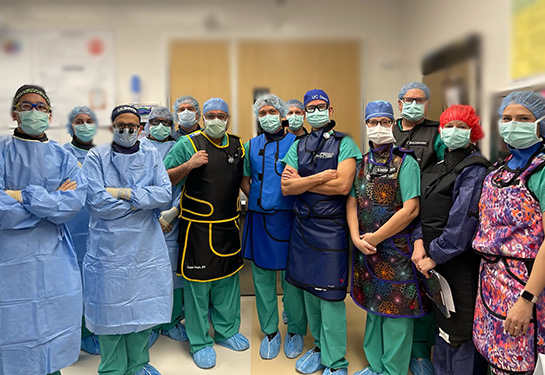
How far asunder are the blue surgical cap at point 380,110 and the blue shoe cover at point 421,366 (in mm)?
1439

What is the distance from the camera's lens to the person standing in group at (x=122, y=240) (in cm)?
195

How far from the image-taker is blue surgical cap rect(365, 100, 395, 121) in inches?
80.2

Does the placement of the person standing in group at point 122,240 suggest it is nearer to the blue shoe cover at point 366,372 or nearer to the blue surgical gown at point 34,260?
the blue surgical gown at point 34,260

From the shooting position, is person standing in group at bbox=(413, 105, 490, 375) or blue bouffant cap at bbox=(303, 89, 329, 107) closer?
person standing in group at bbox=(413, 105, 490, 375)

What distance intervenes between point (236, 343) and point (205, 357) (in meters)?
0.26

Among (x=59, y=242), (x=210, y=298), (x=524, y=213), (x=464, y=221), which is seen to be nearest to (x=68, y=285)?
(x=59, y=242)

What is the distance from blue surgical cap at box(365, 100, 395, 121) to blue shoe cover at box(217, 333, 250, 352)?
171cm

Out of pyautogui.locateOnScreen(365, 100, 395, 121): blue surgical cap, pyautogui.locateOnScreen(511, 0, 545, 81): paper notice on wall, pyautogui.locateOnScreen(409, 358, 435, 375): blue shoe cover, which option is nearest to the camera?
→ pyautogui.locateOnScreen(511, 0, 545, 81): paper notice on wall

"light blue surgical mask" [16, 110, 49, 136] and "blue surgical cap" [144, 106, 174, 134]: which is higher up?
"blue surgical cap" [144, 106, 174, 134]

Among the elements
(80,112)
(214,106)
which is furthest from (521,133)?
(80,112)

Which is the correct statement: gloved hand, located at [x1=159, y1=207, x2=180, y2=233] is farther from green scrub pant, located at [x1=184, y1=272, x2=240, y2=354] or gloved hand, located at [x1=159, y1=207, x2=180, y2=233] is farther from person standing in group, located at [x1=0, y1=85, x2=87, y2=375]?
person standing in group, located at [x1=0, y1=85, x2=87, y2=375]

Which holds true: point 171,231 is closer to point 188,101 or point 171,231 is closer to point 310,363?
point 188,101

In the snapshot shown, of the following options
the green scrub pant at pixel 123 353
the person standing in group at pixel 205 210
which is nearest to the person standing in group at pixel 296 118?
the person standing in group at pixel 205 210

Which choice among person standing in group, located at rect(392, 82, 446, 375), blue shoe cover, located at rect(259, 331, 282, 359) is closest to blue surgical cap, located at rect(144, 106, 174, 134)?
person standing in group, located at rect(392, 82, 446, 375)
